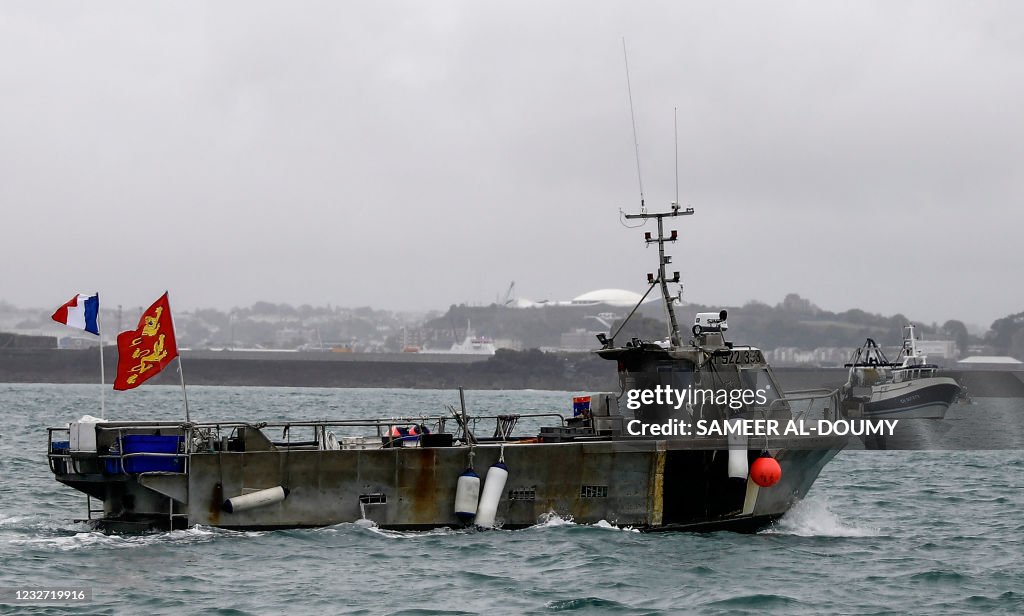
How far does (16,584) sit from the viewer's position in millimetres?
20125

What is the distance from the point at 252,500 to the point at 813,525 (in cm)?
1190

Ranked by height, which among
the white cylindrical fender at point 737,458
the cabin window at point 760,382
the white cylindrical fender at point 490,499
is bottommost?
the white cylindrical fender at point 490,499

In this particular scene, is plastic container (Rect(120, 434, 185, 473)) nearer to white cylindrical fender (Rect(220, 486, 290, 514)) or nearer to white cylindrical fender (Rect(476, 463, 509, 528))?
white cylindrical fender (Rect(220, 486, 290, 514))

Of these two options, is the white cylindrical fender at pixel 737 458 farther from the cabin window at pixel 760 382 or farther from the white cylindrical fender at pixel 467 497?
the white cylindrical fender at pixel 467 497

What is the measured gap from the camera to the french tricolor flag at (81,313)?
83.1 feet

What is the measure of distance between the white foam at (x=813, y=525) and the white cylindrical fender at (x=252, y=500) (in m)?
10.1

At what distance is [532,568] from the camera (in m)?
21.9

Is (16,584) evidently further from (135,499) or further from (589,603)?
(589,603)

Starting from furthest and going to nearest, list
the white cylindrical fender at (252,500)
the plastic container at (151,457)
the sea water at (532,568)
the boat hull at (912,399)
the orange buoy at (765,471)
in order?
the boat hull at (912,399), the orange buoy at (765,471), the white cylindrical fender at (252,500), the plastic container at (151,457), the sea water at (532,568)

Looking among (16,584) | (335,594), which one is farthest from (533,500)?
(16,584)

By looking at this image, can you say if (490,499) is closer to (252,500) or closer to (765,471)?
(252,500)

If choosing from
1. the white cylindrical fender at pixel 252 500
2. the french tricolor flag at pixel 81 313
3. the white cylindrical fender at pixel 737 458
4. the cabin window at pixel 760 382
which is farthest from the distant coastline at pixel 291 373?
the white cylindrical fender at pixel 252 500

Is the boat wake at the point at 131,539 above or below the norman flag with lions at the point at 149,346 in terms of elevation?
below

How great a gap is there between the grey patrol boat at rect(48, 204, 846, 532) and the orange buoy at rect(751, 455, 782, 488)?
7 cm
